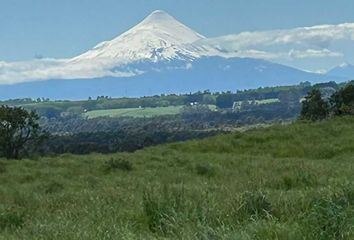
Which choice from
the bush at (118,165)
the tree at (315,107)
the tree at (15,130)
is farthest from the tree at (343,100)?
the bush at (118,165)

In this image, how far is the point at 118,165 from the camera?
22297 mm

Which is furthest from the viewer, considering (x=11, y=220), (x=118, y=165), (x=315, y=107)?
(x=315, y=107)

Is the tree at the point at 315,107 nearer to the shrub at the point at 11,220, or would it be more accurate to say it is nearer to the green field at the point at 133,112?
the shrub at the point at 11,220

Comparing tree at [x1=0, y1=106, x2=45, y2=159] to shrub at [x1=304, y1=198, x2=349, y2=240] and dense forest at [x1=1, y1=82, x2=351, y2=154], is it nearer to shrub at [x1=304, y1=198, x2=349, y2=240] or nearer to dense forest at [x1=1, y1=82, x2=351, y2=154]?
Result: shrub at [x1=304, y1=198, x2=349, y2=240]

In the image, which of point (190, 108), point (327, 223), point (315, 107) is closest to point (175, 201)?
point (327, 223)

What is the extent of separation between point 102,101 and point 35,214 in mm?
181362

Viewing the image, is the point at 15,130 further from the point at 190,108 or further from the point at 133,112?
the point at 133,112

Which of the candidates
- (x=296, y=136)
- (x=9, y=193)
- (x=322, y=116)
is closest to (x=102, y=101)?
(x=322, y=116)

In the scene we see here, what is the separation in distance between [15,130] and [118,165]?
13700 millimetres

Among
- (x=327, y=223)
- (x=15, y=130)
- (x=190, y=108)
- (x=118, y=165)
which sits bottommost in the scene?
(x=190, y=108)

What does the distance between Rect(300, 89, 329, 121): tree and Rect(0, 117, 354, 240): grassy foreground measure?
19.0m

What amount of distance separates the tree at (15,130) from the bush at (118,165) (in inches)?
490

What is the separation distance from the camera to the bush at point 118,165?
22.1 m

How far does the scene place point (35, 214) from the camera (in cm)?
998
